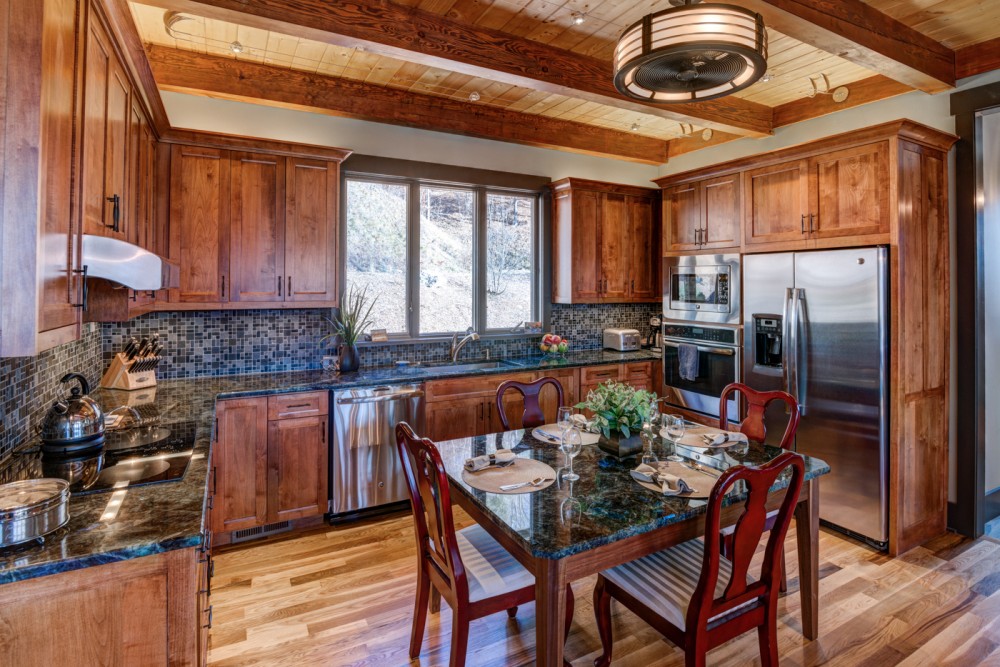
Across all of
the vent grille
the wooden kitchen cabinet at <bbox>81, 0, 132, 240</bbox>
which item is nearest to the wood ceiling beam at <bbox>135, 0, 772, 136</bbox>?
the wooden kitchen cabinet at <bbox>81, 0, 132, 240</bbox>

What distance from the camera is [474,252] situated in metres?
4.50

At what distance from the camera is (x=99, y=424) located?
200 centimetres

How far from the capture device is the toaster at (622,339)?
4.93 metres

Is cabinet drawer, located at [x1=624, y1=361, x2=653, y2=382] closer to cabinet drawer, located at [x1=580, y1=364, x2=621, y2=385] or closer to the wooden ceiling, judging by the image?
cabinet drawer, located at [x1=580, y1=364, x2=621, y2=385]

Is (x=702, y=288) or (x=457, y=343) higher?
(x=702, y=288)

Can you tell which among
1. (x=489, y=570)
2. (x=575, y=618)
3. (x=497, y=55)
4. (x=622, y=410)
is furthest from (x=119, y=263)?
(x=575, y=618)

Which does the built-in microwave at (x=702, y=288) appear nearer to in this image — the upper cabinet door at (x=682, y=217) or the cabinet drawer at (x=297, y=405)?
the upper cabinet door at (x=682, y=217)

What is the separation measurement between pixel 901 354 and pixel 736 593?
84.5 inches

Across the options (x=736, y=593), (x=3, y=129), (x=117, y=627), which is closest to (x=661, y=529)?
(x=736, y=593)

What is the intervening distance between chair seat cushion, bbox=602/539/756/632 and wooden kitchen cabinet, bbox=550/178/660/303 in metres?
2.93

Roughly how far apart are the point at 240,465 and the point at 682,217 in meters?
3.92

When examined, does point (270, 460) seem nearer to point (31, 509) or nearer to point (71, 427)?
point (71, 427)

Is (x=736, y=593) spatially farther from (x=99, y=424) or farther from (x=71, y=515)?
(x=99, y=424)

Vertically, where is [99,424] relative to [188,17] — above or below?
below
